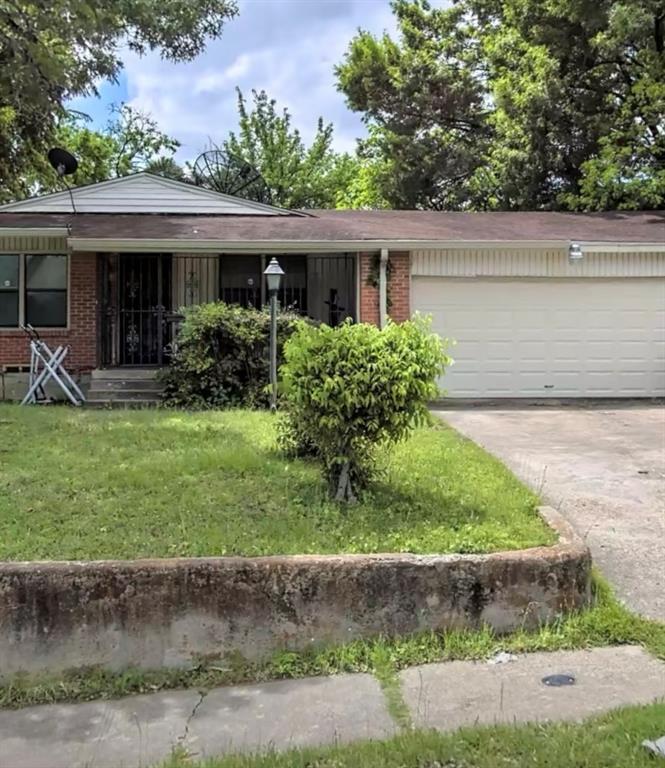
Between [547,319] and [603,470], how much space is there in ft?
18.6

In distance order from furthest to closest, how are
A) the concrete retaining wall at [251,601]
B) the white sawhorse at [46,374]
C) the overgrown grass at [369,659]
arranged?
1. the white sawhorse at [46,374]
2. the concrete retaining wall at [251,601]
3. the overgrown grass at [369,659]

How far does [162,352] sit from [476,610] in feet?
30.7

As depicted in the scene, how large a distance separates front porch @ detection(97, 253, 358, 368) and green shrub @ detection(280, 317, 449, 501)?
24.0 ft

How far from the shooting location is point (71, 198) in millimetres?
14180

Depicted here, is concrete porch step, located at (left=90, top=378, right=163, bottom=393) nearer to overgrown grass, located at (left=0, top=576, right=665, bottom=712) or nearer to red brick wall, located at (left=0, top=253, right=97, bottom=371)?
red brick wall, located at (left=0, top=253, right=97, bottom=371)

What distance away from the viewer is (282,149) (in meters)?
31.8

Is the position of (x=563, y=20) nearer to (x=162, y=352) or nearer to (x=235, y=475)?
(x=162, y=352)

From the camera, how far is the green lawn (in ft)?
14.8

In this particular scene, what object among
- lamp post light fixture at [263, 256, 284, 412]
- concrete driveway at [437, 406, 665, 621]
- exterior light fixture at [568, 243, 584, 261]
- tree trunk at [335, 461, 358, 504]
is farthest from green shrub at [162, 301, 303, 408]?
tree trunk at [335, 461, 358, 504]

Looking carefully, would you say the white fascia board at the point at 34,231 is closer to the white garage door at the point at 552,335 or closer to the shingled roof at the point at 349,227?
the shingled roof at the point at 349,227

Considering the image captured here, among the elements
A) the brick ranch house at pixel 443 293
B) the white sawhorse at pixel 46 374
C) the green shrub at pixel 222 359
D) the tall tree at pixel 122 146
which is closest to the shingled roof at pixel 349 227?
the brick ranch house at pixel 443 293

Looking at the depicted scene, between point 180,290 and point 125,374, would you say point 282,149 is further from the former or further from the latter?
point 125,374

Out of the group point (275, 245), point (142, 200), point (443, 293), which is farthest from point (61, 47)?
point (443, 293)

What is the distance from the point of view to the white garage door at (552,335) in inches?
498
